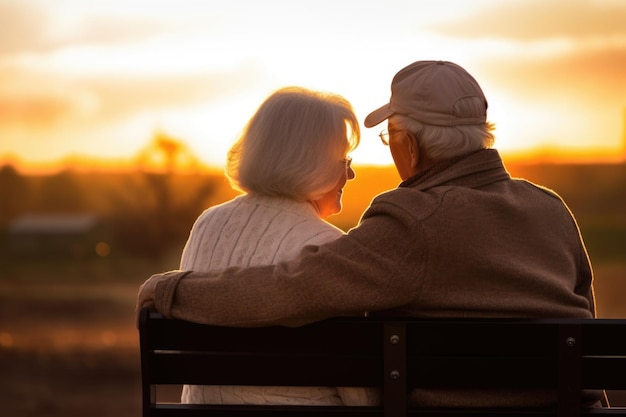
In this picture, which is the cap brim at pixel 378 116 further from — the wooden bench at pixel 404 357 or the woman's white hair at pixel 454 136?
the wooden bench at pixel 404 357

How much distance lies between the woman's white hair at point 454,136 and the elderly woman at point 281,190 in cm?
19

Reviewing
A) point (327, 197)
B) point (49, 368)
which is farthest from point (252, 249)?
point (49, 368)

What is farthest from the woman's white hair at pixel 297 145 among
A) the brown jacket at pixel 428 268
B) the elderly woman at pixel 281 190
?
the brown jacket at pixel 428 268

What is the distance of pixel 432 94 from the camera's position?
3.05 meters

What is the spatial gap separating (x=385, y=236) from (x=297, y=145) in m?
0.43

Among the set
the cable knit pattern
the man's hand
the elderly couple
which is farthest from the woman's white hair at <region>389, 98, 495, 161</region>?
the man's hand

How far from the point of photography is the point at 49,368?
163ft

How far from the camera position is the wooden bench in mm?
2824

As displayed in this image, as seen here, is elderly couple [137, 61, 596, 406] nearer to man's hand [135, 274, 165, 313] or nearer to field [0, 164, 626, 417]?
man's hand [135, 274, 165, 313]

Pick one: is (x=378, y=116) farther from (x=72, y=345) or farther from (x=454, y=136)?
(x=72, y=345)

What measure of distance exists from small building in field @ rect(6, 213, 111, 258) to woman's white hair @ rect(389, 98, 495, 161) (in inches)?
1962

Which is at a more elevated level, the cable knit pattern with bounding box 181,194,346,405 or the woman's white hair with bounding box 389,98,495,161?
the woman's white hair with bounding box 389,98,495,161

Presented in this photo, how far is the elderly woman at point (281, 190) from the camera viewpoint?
3.02m

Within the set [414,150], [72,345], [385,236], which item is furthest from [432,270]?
[72,345]
